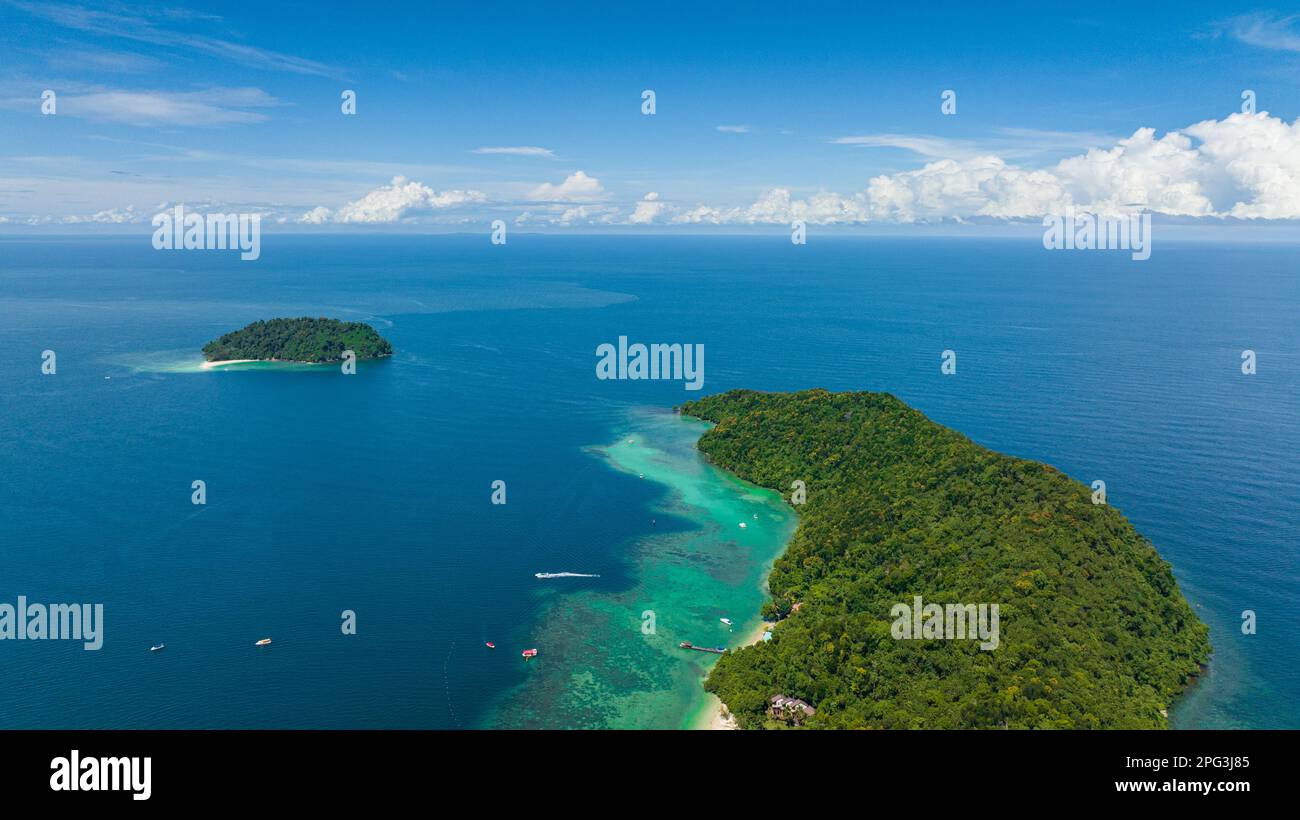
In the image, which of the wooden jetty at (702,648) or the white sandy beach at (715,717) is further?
the wooden jetty at (702,648)

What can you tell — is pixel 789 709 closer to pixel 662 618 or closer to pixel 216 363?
pixel 662 618

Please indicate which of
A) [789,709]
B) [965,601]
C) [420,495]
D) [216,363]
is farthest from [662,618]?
[216,363]

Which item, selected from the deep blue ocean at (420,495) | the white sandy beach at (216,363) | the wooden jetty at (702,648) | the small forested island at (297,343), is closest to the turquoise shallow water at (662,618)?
the wooden jetty at (702,648)

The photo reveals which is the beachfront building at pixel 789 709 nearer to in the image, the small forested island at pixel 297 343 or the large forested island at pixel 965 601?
the large forested island at pixel 965 601

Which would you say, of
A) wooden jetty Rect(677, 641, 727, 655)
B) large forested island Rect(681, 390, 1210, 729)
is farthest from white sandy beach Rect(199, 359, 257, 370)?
wooden jetty Rect(677, 641, 727, 655)

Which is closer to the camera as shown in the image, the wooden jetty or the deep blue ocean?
the deep blue ocean

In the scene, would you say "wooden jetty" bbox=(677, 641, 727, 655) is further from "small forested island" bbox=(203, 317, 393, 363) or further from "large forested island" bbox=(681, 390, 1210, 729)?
"small forested island" bbox=(203, 317, 393, 363)
